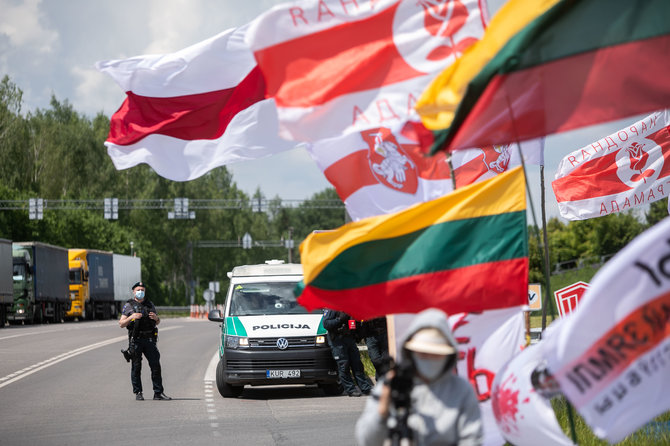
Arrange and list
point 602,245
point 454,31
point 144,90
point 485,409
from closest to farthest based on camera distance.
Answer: point 485,409, point 454,31, point 144,90, point 602,245

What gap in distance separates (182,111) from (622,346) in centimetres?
591

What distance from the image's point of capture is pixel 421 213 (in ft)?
25.9

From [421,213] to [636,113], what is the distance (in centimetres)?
184

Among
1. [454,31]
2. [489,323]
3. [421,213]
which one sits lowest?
[489,323]

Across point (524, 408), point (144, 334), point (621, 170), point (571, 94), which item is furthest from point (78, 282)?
point (571, 94)

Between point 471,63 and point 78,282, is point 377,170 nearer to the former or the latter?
point 471,63

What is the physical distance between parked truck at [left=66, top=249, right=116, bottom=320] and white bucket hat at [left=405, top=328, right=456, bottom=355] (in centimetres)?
6193

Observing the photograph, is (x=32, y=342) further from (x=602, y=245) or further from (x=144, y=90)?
(x=602, y=245)

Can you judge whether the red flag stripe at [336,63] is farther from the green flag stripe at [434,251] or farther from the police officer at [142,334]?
the police officer at [142,334]

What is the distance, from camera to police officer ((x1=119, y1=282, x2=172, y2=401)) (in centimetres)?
1739

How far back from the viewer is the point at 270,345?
57.8 feet

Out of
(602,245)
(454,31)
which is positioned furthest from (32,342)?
(602,245)

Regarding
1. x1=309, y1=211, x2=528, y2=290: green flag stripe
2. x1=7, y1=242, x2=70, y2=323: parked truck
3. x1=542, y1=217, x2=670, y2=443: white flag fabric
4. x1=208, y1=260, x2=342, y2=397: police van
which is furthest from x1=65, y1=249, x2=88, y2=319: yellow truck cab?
x1=542, y1=217, x2=670, y2=443: white flag fabric

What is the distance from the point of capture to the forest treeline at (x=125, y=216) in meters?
76.6
